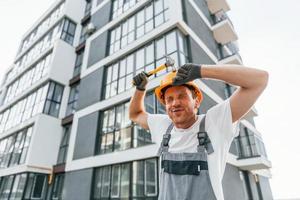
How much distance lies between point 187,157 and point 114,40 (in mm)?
11804

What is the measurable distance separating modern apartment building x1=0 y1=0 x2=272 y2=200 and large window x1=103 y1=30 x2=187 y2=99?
56 millimetres

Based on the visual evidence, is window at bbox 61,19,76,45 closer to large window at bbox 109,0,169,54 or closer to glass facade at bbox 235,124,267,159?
large window at bbox 109,0,169,54

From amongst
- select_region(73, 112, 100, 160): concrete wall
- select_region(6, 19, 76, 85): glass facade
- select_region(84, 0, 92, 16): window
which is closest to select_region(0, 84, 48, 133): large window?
select_region(6, 19, 76, 85): glass facade

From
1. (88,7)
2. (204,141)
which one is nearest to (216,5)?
(88,7)

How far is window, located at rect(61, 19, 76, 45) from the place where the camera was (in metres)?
15.7

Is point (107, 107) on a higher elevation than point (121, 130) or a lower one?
higher

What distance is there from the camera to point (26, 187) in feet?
35.8

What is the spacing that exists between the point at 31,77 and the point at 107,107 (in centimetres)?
951

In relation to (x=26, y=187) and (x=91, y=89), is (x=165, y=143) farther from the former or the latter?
(x=26, y=187)

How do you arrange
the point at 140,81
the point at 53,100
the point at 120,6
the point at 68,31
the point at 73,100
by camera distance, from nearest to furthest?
the point at 140,81 < the point at 120,6 < the point at 53,100 < the point at 73,100 < the point at 68,31

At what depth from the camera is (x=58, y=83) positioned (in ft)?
45.4

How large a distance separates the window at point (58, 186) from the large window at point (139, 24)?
7.93m

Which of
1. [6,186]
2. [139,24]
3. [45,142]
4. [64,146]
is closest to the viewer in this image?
[139,24]

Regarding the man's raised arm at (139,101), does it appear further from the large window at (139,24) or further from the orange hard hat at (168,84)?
the large window at (139,24)
